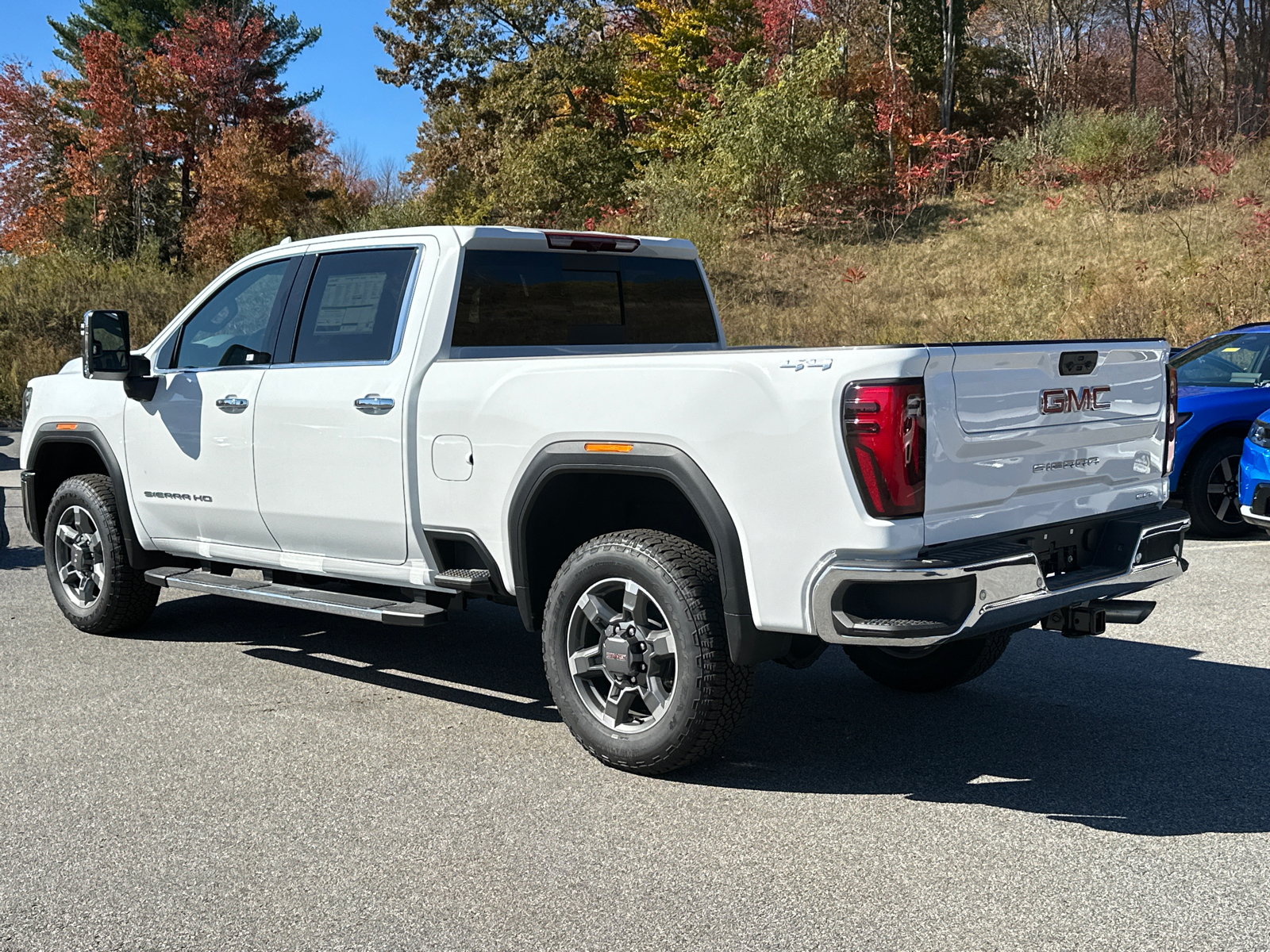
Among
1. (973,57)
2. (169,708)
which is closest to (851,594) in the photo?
(169,708)

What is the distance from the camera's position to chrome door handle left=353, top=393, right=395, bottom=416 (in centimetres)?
535

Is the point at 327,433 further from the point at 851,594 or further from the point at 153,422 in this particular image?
the point at 851,594

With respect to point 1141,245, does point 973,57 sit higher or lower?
higher

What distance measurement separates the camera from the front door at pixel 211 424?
612 centimetres

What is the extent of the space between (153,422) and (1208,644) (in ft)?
18.7

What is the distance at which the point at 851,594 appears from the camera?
13.2 feet

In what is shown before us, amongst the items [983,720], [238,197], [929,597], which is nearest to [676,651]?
[929,597]

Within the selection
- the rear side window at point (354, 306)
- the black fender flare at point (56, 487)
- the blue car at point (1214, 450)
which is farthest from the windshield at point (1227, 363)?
the black fender flare at point (56, 487)

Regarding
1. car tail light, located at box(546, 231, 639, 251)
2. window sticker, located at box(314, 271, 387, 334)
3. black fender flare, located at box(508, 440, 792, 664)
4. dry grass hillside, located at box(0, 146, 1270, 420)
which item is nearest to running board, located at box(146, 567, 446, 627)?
black fender flare, located at box(508, 440, 792, 664)

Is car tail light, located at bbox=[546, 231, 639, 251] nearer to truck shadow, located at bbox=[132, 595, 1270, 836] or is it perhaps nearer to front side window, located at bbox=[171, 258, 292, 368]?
front side window, located at bbox=[171, 258, 292, 368]

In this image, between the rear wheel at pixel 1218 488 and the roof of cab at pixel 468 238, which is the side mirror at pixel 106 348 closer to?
the roof of cab at pixel 468 238

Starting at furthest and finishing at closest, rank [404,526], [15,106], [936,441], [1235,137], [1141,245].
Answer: [15,106] → [1235,137] → [1141,245] → [404,526] → [936,441]

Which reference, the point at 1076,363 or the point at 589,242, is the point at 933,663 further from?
the point at 589,242

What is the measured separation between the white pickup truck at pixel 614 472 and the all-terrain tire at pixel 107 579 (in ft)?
0.06
